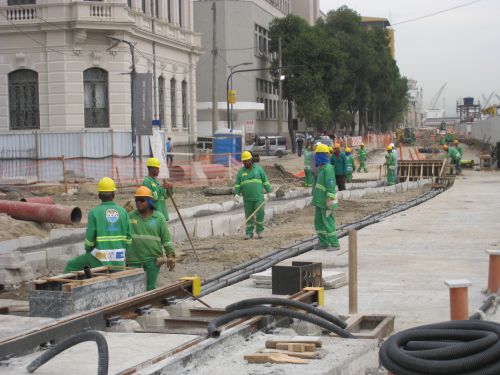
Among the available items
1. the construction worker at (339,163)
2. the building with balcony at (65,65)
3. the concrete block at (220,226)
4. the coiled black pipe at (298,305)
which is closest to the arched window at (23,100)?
the building with balcony at (65,65)

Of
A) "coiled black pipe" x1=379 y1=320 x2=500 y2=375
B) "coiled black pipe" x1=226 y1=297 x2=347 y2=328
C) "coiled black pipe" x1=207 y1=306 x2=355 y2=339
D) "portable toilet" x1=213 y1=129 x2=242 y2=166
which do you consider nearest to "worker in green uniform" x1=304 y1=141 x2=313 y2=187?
"portable toilet" x1=213 y1=129 x2=242 y2=166

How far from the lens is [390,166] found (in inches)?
1288

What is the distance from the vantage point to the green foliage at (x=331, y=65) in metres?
72.9

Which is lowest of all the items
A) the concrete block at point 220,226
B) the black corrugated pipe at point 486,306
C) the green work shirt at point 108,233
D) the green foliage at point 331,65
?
the concrete block at point 220,226

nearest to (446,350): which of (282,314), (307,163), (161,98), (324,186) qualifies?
(282,314)

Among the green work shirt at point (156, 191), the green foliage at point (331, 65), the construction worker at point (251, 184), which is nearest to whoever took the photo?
the green work shirt at point (156, 191)

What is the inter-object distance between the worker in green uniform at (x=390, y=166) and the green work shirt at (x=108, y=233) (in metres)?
23.7

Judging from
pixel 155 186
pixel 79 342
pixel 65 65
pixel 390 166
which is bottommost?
pixel 390 166

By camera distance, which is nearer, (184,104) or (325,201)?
(325,201)

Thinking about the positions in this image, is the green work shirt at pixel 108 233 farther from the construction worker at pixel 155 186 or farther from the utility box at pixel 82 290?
the construction worker at pixel 155 186

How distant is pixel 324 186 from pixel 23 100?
24479 millimetres

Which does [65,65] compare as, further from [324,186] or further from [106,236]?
[106,236]

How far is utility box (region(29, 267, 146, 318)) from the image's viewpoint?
27.3 ft

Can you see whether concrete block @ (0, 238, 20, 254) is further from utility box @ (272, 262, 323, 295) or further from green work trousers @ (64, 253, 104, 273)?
utility box @ (272, 262, 323, 295)
